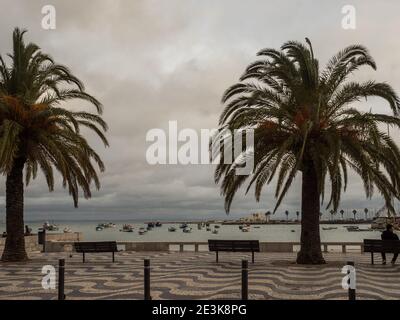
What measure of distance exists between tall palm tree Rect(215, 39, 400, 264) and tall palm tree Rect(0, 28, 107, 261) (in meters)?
5.79

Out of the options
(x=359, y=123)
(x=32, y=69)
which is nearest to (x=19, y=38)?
(x=32, y=69)

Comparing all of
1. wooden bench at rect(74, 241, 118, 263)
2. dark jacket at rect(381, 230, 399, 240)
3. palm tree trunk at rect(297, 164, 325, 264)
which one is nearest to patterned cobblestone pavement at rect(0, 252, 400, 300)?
palm tree trunk at rect(297, 164, 325, 264)

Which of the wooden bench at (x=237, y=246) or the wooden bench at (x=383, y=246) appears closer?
the wooden bench at (x=383, y=246)

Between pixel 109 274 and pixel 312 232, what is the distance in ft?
24.7

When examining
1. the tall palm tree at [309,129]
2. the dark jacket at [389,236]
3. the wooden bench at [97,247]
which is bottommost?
the wooden bench at [97,247]

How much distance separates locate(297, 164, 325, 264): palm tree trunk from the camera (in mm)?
19375

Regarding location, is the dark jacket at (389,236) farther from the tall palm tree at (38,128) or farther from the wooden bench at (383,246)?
the tall palm tree at (38,128)

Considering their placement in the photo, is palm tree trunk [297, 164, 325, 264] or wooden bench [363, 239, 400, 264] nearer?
wooden bench [363, 239, 400, 264]

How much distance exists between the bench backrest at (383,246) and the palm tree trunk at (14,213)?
13.8 meters

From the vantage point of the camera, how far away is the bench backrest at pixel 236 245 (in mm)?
20547

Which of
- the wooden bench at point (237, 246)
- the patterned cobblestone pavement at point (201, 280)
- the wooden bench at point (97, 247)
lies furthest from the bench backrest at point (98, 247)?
the wooden bench at point (237, 246)

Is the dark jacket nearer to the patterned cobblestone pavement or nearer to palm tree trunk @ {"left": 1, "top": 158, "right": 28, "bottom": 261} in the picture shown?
the patterned cobblestone pavement

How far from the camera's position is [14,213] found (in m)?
21.7
